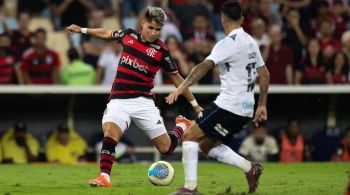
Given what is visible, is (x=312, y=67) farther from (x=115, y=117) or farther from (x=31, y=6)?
(x=115, y=117)

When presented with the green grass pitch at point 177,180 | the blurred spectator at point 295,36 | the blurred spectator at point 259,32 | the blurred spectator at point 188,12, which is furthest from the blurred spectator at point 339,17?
the green grass pitch at point 177,180

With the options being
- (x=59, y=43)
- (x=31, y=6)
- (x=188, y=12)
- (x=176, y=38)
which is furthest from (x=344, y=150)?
(x=31, y=6)

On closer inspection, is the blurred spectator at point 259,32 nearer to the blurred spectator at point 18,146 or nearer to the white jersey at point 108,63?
the white jersey at point 108,63

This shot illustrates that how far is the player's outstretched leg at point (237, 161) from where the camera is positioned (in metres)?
11.4

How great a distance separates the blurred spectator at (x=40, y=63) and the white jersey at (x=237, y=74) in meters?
9.37

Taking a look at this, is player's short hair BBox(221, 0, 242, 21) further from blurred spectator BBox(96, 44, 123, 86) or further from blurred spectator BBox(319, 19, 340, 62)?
blurred spectator BBox(319, 19, 340, 62)

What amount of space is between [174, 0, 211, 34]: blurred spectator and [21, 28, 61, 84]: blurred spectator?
3254mm

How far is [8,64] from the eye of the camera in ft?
65.9

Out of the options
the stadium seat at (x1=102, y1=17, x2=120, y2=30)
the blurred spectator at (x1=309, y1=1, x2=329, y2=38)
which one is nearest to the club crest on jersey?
the stadium seat at (x1=102, y1=17, x2=120, y2=30)

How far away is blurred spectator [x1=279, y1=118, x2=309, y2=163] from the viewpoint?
69.6 ft

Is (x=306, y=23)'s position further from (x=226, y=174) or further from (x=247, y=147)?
(x=226, y=174)

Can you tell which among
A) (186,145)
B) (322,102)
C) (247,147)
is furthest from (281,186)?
(322,102)

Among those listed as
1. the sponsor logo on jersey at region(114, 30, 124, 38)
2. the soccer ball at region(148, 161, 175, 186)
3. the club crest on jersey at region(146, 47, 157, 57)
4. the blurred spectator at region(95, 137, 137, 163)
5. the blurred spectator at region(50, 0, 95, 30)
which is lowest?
the blurred spectator at region(95, 137, 137, 163)

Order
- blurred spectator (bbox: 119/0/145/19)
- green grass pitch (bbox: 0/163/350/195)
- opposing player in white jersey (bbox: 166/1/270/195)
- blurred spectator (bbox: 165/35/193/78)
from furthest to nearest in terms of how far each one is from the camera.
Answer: blurred spectator (bbox: 119/0/145/19) < blurred spectator (bbox: 165/35/193/78) < green grass pitch (bbox: 0/163/350/195) < opposing player in white jersey (bbox: 166/1/270/195)
